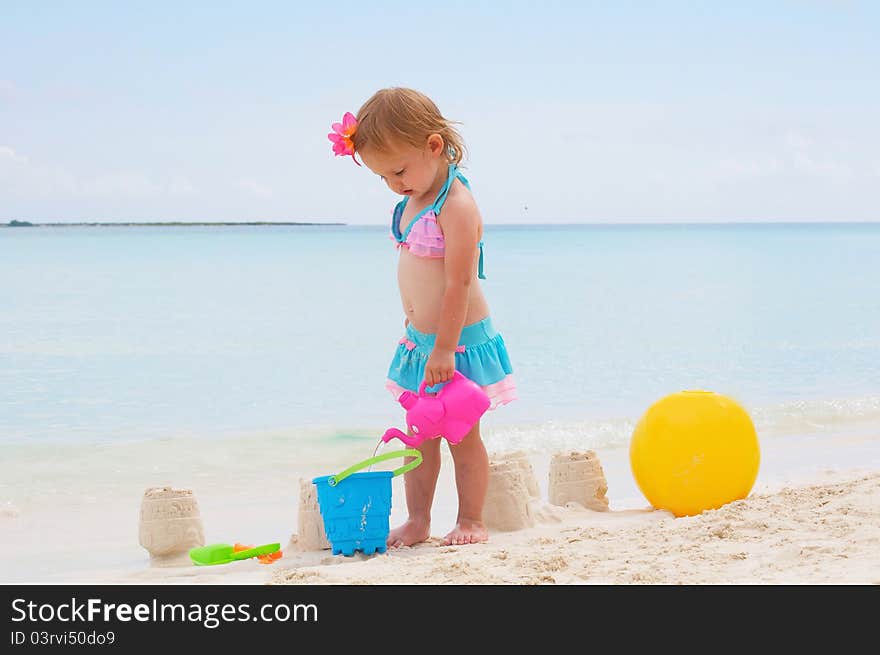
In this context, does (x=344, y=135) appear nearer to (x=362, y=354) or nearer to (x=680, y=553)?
(x=680, y=553)

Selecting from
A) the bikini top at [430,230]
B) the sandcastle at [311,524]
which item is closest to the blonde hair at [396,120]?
the bikini top at [430,230]

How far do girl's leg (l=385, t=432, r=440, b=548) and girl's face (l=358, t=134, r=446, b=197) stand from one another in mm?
853

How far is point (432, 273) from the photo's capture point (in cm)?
343

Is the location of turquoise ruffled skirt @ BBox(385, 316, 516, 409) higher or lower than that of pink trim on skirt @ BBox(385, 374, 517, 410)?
higher

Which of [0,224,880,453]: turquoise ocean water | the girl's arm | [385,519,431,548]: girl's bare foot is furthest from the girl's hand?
[0,224,880,453]: turquoise ocean water

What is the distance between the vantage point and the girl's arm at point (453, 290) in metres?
3.31

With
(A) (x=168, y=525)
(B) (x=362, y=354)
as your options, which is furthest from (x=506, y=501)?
(B) (x=362, y=354)

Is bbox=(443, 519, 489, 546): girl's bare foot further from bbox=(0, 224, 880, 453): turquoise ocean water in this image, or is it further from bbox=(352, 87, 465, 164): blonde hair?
bbox=(0, 224, 880, 453): turquoise ocean water

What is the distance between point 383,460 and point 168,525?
845 millimetres

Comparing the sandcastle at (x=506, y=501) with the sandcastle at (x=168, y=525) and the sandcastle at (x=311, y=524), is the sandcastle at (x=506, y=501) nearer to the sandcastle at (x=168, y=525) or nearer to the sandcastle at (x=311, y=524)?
the sandcastle at (x=311, y=524)

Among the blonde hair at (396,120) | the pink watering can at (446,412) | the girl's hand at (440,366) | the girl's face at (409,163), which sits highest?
the blonde hair at (396,120)

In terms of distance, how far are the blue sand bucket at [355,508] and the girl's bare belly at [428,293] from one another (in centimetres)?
45

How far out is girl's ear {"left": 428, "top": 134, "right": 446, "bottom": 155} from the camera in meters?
3.32
